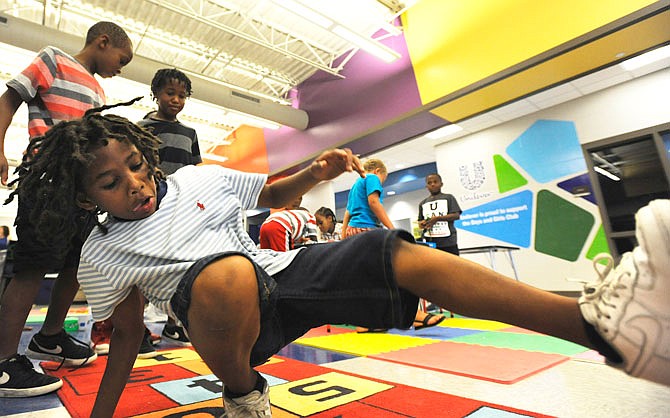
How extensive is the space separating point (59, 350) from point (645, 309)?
207 centimetres

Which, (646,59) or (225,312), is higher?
(646,59)

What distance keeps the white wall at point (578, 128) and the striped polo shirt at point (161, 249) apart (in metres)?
5.50

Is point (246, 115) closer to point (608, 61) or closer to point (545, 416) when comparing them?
point (608, 61)

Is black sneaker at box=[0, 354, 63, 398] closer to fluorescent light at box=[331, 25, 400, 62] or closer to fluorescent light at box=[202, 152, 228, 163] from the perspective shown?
fluorescent light at box=[331, 25, 400, 62]

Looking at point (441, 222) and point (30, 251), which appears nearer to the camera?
point (30, 251)

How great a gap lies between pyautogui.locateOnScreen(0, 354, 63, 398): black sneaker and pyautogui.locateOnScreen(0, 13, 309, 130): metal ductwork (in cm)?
417

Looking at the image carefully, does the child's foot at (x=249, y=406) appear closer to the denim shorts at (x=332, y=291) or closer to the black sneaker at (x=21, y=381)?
the denim shorts at (x=332, y=291)

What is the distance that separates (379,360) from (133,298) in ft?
3.92

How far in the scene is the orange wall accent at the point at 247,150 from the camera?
7.78 m

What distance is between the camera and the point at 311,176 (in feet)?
3.45

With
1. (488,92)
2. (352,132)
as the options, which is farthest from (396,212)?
(488,92)

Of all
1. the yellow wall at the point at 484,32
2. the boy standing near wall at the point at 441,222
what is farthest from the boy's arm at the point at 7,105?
the yellow wall at the point at 484,32

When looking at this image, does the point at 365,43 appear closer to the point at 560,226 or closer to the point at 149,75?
the point at 149,75

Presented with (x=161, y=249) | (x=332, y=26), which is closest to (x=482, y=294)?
(x=161, y=249)
